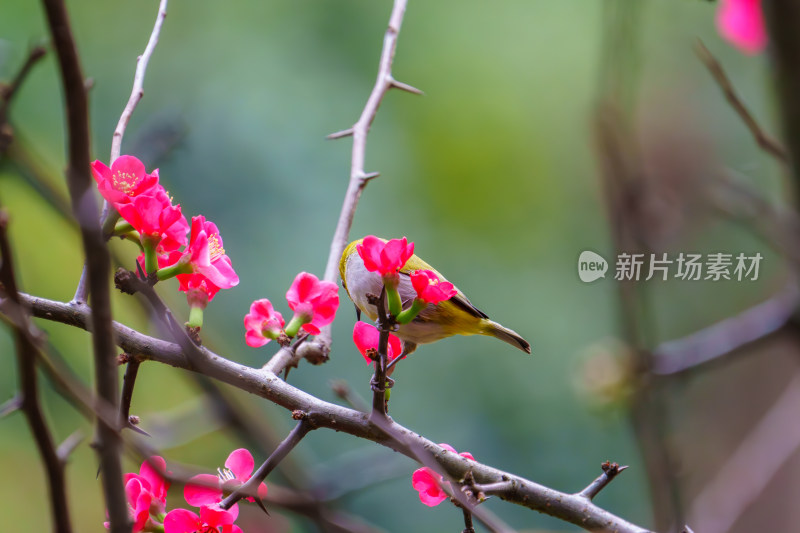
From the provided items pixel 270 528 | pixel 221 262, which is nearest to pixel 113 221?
pixel 221 262

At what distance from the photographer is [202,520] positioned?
0.77m

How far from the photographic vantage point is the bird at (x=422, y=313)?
126 cm

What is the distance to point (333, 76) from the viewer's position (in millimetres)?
4324

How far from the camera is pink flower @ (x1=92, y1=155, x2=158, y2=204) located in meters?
0.79

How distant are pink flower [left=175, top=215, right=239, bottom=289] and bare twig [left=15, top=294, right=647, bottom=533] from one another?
0.32 feet

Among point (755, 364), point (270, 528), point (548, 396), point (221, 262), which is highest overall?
point (221, 262)

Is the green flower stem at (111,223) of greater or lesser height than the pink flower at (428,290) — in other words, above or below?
below

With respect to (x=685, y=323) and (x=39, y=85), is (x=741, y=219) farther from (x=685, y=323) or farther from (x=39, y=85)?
(x=39, y=85)

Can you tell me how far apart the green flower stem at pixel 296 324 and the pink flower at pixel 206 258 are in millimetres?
94

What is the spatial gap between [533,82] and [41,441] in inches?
193

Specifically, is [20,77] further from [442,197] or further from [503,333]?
[442,197]

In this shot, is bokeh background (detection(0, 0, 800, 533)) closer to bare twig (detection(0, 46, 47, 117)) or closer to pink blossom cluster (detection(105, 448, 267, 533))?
pink blossom cluster (detection(105, 448, 267, 533))

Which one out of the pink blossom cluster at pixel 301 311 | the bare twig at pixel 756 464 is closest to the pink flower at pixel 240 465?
the pink blossom cluster at pixel 301 311

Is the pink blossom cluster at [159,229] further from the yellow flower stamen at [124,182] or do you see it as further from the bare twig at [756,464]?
the bare twig at [756,464]
